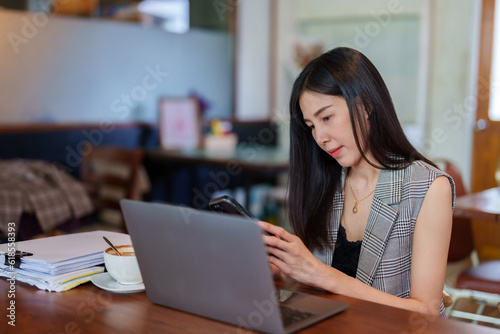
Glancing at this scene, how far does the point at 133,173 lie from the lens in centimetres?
328

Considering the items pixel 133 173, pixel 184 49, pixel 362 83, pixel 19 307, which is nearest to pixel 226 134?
pixel 184 49

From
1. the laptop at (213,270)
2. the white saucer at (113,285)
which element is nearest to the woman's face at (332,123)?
the laptop at (213,270)

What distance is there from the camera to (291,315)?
3.30 ft

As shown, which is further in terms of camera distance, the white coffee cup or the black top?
the black top

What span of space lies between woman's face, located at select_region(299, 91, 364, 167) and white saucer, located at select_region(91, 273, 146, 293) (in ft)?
1.77

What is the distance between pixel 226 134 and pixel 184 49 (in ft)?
2.42

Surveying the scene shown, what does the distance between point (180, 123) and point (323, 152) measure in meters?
2.78

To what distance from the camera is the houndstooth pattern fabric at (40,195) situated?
279 cm

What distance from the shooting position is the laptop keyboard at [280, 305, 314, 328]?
0.98m

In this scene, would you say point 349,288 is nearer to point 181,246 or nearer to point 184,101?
point 181,246

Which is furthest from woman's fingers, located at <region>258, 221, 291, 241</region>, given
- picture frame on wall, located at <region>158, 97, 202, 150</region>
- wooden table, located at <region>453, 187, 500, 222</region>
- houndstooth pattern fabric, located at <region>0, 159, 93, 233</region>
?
picture frame on wall, located at <region>158, 97, 202, 150</region>

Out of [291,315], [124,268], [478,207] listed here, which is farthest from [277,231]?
[478,207]

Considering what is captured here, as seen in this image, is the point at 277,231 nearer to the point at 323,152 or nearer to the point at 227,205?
the point at 227,205

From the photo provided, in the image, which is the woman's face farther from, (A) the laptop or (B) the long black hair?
(A) the laptop
